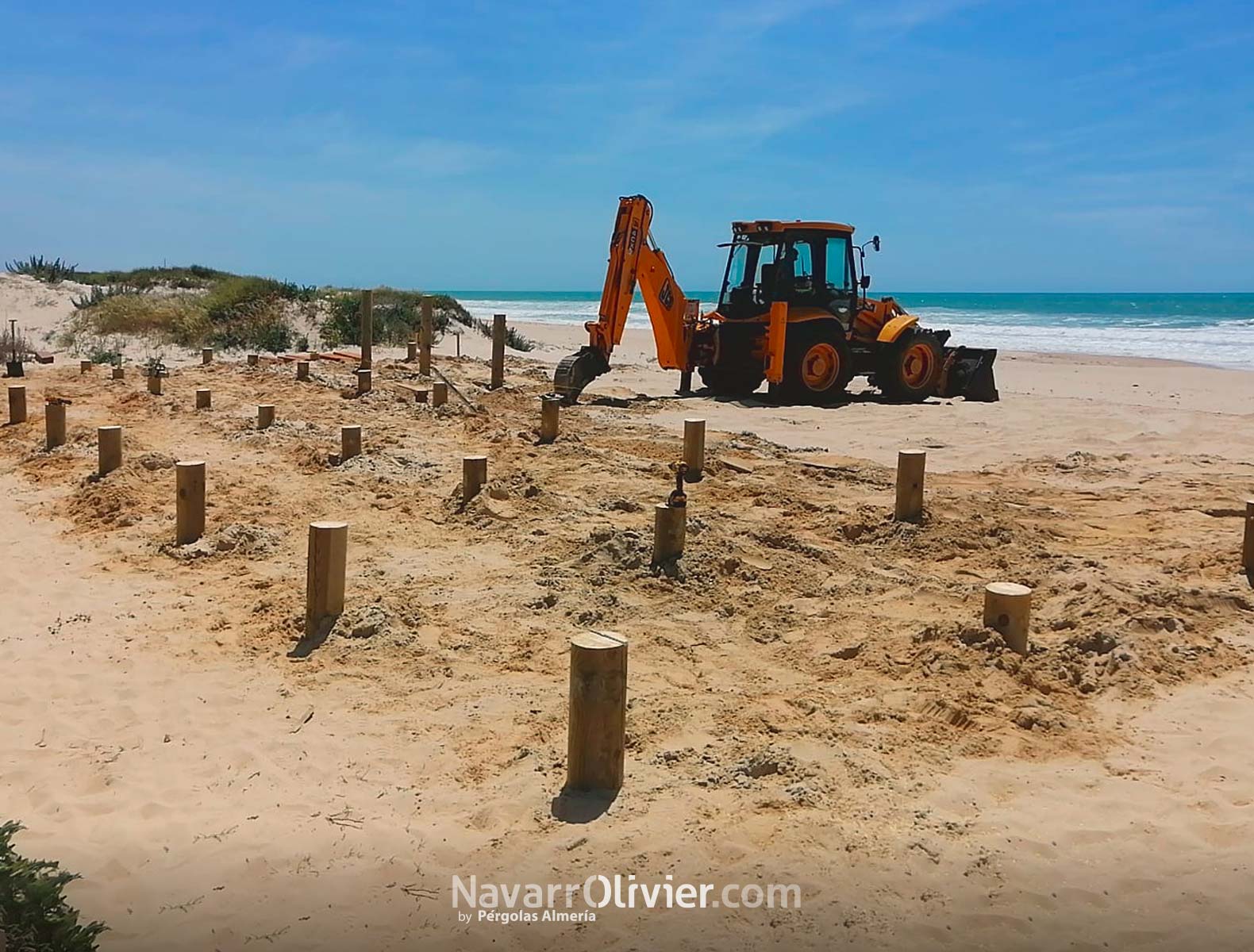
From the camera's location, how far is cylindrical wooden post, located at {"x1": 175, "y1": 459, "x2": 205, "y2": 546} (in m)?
6.49

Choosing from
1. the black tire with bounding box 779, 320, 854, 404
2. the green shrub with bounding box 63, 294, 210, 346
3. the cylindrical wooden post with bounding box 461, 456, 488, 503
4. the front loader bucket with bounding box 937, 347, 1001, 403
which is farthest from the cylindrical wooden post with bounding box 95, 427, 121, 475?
the green shrub with bounding box 63, 294, 210, 346

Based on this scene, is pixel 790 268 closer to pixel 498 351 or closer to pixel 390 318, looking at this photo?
pixel 498 351

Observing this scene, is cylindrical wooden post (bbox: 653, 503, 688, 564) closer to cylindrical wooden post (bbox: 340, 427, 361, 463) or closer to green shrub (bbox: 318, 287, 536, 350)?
cylindrical wooden post (bbox: 340, 427, 361, 463)

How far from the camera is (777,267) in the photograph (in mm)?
14562

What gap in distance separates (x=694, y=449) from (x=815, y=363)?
6.72 meters

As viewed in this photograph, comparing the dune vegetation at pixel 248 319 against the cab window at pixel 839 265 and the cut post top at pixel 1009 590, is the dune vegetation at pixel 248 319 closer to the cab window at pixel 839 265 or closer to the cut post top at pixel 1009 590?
the cab window at pixel 839 265

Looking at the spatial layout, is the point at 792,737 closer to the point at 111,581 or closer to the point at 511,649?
the point at 511,649

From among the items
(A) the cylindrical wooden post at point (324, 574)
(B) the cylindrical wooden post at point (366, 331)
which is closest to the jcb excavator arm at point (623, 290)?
(B) the cylindrical wooden post at point (366, 331)

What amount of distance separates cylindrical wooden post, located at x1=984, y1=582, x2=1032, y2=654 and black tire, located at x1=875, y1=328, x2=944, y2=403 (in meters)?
10.7

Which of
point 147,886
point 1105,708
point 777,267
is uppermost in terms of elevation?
point 777,267

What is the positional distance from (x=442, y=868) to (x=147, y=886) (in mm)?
869

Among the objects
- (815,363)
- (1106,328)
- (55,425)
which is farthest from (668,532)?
(1106,328)

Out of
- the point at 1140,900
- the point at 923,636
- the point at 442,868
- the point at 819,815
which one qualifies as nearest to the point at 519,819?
the point at 442,868

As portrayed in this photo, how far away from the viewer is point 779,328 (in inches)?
552
